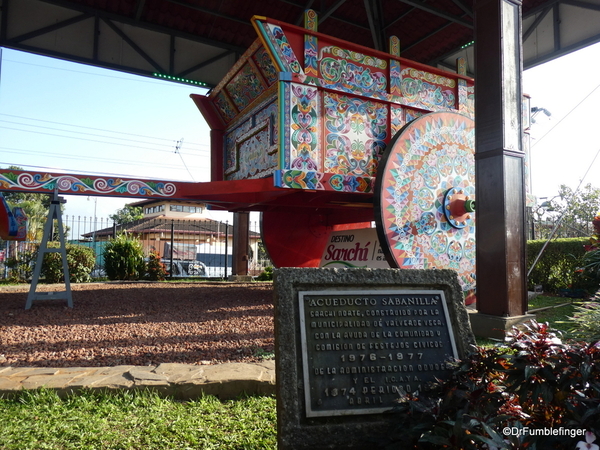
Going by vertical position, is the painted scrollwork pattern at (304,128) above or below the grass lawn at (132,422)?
above

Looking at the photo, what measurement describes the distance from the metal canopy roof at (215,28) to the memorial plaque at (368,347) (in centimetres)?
654

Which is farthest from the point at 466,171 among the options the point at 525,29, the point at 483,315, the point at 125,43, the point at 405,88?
the point at 125,43

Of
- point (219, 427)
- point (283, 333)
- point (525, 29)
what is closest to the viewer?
point (283, 333)

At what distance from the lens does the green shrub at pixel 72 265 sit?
9102 millimetres

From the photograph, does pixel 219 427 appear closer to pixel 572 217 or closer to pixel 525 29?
pixel 525 29

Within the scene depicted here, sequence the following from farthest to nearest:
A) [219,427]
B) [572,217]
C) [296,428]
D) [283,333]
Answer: [572,217], [219,427], [283,333], [296,428]

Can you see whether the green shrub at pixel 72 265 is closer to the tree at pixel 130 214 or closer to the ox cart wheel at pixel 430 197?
the ox cart wheel at pixel 430 197

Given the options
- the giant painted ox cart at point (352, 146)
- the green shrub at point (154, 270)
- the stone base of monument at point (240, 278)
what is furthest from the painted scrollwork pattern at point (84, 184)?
the green shrub at point (154, 270)

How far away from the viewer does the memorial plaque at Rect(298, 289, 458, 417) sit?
67.4 inches

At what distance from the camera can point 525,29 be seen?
7977 mm

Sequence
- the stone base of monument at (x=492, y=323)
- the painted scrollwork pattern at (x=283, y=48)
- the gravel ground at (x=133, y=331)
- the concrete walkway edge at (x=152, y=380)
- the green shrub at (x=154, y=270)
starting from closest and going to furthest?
the concrete walkway edge at (x=152, y=380)
the gravel ground at (x=133, y=331)
the stone base of monument at (x=492, y=323)
the painted scrollwork pattern at (x=283, y=48)
the green shrub at (x=154, y=270)

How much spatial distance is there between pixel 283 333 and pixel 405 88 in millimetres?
3936

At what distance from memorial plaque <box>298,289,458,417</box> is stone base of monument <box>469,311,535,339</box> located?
64.7 inches

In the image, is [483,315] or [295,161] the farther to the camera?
[295,161]
